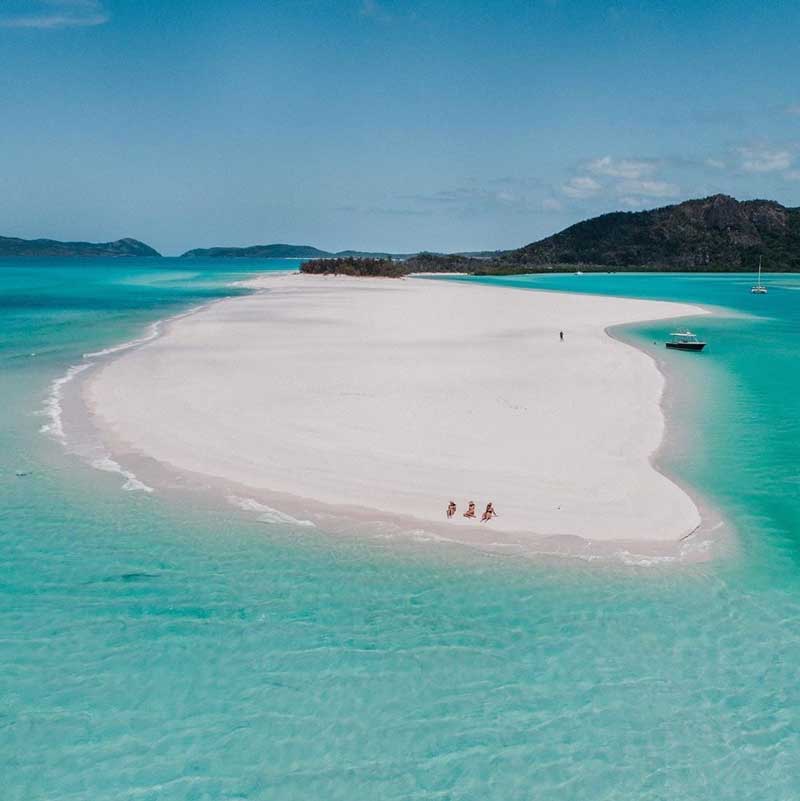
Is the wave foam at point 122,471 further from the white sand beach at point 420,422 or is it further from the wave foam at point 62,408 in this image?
the white sand beach at point 420,422

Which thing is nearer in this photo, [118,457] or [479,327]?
[118,457]

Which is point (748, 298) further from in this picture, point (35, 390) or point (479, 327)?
point (35, 390)

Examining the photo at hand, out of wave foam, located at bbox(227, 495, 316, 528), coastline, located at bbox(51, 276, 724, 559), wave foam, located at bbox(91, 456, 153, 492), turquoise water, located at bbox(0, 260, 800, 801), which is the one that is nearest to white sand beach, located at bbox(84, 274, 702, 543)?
coastline, located at bbox(51, 276, 724, 559)

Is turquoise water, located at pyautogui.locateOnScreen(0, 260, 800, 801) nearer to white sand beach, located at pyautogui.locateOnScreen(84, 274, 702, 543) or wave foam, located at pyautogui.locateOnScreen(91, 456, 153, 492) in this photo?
wave foam, located at pyautogui.locateOnScreen(91, 456, 153, 492)

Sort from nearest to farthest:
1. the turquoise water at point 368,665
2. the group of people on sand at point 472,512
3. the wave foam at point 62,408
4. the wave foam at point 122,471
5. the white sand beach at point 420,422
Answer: the turquoise water at point 368,665 → the group of people on sand at point 472,512 → the white sand beach at point 420,422 → the wave foam at point 122,471 → the wave foam at point 62,408

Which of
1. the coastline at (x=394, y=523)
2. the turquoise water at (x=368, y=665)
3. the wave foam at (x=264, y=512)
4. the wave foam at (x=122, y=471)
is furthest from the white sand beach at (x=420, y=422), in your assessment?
the turquoise water at (x=368, y=665)

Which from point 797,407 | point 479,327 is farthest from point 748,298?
point 797,407
